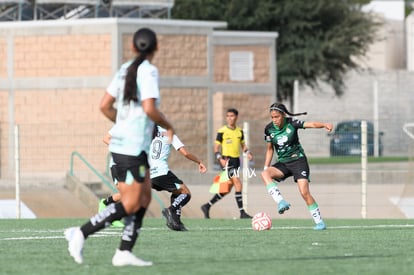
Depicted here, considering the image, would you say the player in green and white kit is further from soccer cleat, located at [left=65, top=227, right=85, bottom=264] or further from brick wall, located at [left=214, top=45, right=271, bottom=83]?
brick wall, located at [left=214, top=45, right=271, bottom=83]

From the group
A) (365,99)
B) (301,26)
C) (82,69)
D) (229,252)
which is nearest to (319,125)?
(229,252)

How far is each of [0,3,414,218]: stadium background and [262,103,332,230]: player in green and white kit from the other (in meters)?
9.67

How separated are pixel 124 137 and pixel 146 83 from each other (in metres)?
0.53

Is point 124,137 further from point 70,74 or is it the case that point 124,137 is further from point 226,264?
point 70,74

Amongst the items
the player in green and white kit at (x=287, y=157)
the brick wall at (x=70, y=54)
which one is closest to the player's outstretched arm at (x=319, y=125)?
the player in green and white kit at (x=287, y=157)

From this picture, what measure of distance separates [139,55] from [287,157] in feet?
23.1

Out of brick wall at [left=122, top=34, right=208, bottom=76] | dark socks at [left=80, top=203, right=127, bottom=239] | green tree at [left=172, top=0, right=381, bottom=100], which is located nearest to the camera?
dark socks at [left=80, top=203, right=127, bottom=239]

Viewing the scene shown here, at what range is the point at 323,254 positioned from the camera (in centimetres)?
1236

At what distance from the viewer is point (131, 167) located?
1112cm

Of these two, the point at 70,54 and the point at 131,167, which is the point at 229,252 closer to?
the point at 131,167

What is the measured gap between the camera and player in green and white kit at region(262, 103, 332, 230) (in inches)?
699

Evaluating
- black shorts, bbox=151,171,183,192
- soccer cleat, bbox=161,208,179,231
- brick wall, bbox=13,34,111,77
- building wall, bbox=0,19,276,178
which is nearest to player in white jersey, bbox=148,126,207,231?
black shorts, bbox=151,171,183,192

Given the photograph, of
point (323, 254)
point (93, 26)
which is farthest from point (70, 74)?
point (323, 254)

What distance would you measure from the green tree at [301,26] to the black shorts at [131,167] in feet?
151
